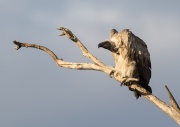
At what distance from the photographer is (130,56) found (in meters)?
10.3

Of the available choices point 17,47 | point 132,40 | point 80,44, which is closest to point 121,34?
point 132,40

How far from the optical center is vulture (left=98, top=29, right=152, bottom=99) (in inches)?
399

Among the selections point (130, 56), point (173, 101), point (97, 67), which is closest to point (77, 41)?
point (97, 67)

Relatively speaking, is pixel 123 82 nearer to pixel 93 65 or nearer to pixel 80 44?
pixel 93 65

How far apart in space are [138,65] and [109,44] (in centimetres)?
81

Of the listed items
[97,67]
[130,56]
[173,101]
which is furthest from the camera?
[130,56]

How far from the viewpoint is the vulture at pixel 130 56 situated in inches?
399

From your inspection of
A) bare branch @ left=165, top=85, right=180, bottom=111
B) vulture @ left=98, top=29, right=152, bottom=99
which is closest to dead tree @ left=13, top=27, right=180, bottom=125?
bare branch @ left=165, top=85, right=180, bottom=111

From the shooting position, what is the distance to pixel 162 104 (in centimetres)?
818

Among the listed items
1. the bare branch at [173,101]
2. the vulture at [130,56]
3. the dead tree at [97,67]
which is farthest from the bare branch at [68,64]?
the bare branch at [173,101]

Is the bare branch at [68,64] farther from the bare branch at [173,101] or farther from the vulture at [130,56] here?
the bare branch at [173,101]

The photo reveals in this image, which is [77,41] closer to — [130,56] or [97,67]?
[97,67]

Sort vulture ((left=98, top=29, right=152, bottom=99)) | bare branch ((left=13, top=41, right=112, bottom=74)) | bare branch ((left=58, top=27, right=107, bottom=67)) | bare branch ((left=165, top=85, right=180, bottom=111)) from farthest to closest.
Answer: vulture ((left=98, top=29, right=152, bottom=99)) → bare branch ((left=58, top=27, right=107, bottom=67)) → bare branch ((left=13, top=41, right=112, bottom=74)) → bare branch ((left=165, top=85, right=180, bottom=111))

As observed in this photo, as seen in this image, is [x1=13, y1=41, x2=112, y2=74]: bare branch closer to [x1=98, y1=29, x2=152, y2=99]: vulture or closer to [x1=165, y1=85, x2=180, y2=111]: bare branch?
[x1=98, y1=29, x2=152, y2=99]: vulture
